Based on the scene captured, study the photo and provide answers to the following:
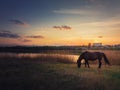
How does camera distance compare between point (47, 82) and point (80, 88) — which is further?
point (47, 82)

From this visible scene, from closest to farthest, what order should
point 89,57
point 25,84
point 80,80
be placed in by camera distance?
point 25,84 < point 80,80 < point 89,57

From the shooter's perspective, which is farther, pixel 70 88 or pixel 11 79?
pixel 11 79

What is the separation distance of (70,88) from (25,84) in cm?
253

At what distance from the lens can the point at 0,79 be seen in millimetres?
13453

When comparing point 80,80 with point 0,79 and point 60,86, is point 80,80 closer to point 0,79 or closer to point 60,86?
point 60,86

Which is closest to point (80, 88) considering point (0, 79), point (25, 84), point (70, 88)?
point (70, 88)

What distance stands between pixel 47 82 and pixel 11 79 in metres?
2.39

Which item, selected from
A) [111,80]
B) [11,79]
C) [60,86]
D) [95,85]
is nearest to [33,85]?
[60,86]

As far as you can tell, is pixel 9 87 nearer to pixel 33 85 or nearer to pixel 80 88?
pixel 33 85

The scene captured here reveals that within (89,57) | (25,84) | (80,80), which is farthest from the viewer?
(89,57)

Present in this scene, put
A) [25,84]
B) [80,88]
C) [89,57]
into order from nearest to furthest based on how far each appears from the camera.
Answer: [80,88], [25,84], [89,57]

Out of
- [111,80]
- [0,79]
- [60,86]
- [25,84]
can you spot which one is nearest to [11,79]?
[0,79]

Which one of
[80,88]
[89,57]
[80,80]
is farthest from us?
[89,57]

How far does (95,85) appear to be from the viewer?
1200 cm
